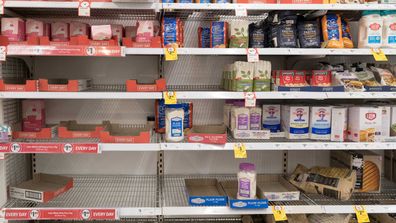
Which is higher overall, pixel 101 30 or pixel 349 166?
pixel 101 30

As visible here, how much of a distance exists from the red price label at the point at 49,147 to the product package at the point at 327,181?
1.39m

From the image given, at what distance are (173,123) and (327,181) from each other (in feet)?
3.59

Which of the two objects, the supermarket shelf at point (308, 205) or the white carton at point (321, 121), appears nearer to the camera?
the supermarket shelf at point (308, 205)

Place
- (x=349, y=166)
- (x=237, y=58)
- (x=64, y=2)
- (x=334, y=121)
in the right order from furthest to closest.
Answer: (x=237, y=58) < (x=349, y=166) < (x=334, y=121) < (x=64, y=2)

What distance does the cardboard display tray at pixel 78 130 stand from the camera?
2354 mm

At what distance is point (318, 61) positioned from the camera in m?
2.91

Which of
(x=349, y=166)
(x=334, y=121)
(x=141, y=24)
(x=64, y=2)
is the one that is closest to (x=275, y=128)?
(x=334, y=121)

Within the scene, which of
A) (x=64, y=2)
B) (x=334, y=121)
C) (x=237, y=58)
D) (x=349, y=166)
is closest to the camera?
(x=64, y=2)

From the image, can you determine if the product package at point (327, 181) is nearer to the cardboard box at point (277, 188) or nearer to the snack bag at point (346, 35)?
the cardboard box at point (277, 188)

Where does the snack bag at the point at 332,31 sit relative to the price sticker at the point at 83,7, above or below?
below

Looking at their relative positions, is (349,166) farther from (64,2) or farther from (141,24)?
(64,2)

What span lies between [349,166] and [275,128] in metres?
0.60

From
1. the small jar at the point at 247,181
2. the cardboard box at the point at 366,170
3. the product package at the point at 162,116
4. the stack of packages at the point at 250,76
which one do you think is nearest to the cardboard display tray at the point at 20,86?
the product package at the point at 162,116

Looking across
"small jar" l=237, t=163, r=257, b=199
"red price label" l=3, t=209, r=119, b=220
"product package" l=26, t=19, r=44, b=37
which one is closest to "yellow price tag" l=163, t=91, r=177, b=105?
"small jar" l=237, t=163, r=257, b=199
